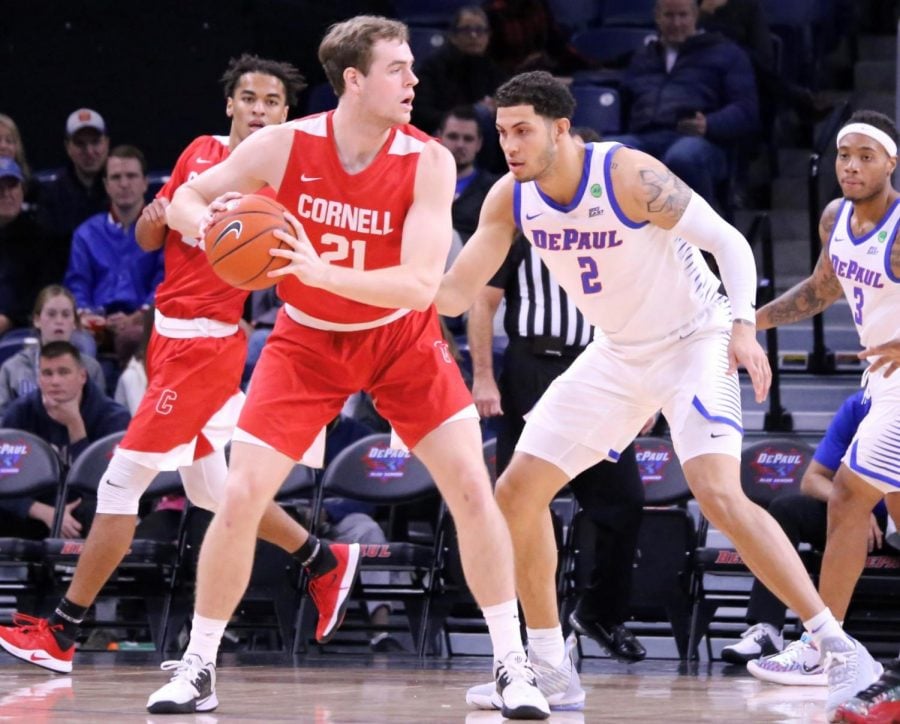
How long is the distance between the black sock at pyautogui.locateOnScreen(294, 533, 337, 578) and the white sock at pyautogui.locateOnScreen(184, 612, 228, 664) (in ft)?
6.13

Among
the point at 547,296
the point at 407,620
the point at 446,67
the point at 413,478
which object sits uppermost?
the point at 446,67

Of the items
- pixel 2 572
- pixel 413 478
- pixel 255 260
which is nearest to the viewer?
pixel 255 260

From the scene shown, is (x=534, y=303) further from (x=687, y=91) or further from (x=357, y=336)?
(x=687, y=91)

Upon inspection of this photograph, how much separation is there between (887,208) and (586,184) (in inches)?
64.1

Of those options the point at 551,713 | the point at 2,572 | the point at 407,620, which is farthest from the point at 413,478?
the point at 551,713

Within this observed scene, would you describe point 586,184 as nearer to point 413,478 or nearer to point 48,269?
point 413,478

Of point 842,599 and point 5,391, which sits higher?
point 5,391

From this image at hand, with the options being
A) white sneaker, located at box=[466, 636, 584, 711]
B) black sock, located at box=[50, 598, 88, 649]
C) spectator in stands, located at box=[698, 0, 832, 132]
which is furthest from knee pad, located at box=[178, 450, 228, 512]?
spectator in stands, located at box=[698, 0, 832, 132]

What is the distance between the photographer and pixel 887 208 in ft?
22.1

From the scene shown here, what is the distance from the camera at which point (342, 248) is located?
17.4ft

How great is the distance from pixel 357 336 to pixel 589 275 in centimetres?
85

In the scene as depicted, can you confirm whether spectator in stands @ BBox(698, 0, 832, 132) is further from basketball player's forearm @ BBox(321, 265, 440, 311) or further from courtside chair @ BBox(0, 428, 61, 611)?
basketball player's forearm @ BBox(321, 265, 440, 311)

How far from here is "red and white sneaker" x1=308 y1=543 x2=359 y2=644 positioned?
7152 millimetres

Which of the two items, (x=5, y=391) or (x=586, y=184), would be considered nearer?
(x=586, y=184)
